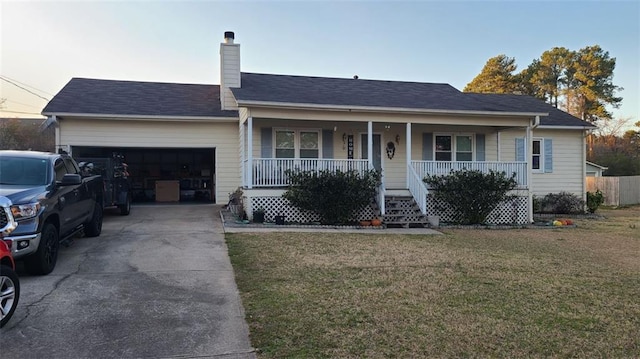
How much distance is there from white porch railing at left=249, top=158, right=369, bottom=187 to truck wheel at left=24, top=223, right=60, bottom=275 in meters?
6.24

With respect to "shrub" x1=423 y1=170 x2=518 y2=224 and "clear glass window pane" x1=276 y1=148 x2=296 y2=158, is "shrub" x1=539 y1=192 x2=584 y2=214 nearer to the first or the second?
"shrub" x1=423 y1=170 x2=518 y2=224

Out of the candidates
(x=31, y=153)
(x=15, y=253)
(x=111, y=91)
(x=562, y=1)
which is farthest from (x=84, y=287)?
(x=562, y=1)

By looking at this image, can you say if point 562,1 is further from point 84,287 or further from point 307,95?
point 84,287

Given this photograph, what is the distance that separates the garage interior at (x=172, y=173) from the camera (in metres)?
18.1

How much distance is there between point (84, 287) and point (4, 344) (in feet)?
5.66

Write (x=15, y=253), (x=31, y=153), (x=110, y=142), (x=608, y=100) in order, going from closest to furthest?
1. (x=15, y=253)
2. (x=31, y=153)
3. (x=110, y=142)
4. (x=608, y=100)

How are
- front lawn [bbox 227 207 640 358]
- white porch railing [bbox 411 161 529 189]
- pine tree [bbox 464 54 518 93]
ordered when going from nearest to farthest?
front lawn [bbox 227 207 640 358], white porch railing [bbox 411 161 529 189], pine tree [bbox 464 54 518 93]

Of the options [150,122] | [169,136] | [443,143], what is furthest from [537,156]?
[150,122]

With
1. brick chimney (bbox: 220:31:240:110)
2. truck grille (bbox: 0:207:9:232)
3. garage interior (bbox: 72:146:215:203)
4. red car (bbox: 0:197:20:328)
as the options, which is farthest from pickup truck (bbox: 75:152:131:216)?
red car (bbox: 0:197:20:328)

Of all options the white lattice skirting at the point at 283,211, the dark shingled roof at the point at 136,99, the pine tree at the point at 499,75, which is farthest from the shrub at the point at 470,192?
the pine tree at the point at 499,75

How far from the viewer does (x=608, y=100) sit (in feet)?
118

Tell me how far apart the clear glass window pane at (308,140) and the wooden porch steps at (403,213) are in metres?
3.12

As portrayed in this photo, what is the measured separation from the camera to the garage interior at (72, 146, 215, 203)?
59.3ft

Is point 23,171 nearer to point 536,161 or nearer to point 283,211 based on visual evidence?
point 283,211
